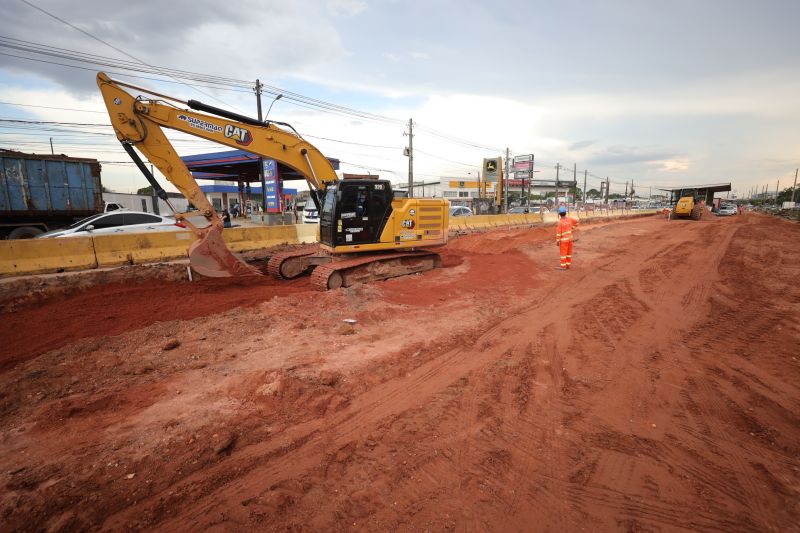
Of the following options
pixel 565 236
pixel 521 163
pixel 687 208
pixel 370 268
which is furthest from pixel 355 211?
pixel 521 163

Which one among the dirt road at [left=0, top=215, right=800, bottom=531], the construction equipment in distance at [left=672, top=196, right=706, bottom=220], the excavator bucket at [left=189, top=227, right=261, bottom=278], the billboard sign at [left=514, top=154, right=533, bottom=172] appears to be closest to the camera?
the dirt road at [left=0, top=215, right=800, bottom=531]

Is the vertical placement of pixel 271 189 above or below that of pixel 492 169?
below

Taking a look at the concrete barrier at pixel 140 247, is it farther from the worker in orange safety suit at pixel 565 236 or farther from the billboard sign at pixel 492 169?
the billboard sign at pixel 492 169

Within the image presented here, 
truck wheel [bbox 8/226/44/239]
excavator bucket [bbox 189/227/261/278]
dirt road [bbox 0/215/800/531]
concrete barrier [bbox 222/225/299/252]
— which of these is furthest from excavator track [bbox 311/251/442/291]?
truck wheel [bbox 8/226/44/239]

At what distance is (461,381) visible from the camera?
4.39 metres

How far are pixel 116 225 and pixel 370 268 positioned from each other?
759 centimetres

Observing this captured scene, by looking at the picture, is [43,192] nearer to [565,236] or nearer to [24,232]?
[24,232]

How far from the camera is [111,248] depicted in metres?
10.1

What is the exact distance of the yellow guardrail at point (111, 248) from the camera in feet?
29.1

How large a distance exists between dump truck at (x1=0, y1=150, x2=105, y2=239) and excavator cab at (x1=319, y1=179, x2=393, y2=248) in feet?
32.1

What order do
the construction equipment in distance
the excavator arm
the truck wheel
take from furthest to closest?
the construction equipment in distance
the truck wheel
the excavator arm

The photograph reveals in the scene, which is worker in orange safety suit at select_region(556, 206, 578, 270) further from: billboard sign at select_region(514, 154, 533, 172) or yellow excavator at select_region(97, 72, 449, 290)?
billboard sign at select_region(514, 154, 533, 172)

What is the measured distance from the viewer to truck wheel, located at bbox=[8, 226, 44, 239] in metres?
11.9

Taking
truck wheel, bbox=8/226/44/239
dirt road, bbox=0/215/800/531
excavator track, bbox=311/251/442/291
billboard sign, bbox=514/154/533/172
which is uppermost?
billboard sign, bbox=514/154/533/172
